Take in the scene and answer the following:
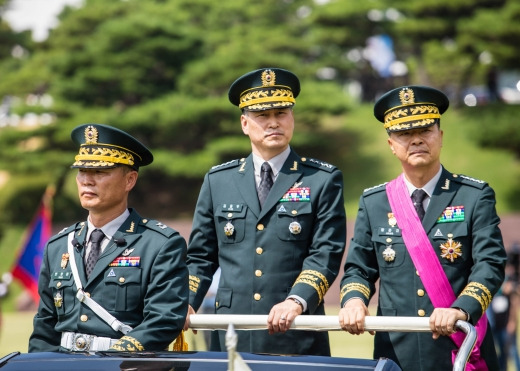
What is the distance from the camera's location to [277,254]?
14.3 ft

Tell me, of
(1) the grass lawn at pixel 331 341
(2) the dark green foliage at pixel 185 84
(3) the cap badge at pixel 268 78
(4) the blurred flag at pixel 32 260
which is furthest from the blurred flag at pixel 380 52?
(3) the cap badge at pixel 268 78

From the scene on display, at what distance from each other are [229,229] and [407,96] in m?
0.94

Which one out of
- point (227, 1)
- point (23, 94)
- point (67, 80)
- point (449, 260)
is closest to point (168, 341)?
point (449, 260)

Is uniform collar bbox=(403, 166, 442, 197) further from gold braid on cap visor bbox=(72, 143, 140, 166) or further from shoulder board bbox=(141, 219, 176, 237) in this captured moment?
gold braid on cap visor bbox=(72, 143, 140, 166)

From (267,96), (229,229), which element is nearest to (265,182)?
(229,229)

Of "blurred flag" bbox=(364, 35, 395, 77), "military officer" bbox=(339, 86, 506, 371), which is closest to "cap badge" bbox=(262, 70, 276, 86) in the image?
"military officer" bbox=(339, 86, 506, 371)

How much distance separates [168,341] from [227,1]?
32437 millimetres

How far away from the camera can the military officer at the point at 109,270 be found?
376 cm

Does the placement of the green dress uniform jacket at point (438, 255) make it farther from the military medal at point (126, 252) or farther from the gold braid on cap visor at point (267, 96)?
the military medal at point (126, 252)

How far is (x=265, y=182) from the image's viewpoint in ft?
14.8

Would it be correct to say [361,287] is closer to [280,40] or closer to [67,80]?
[67,80]

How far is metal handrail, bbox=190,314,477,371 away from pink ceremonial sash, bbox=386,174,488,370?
0.38 m

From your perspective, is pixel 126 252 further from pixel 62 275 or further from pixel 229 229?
pixel 229 229

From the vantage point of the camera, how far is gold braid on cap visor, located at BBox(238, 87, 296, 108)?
4406 millimetres
